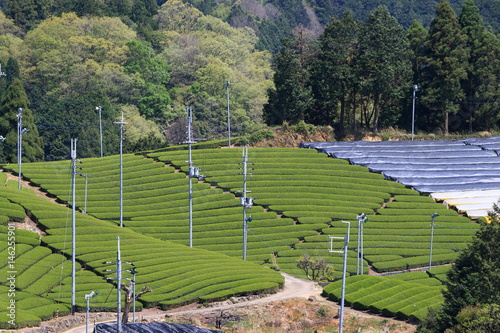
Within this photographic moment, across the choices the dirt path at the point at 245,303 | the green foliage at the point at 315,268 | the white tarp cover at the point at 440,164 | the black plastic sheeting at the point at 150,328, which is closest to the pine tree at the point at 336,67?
the white tarp cover at the point at 440,164

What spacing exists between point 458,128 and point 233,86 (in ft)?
144

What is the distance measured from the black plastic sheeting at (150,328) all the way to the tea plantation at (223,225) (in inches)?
242

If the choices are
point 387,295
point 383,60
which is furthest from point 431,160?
point 387,295

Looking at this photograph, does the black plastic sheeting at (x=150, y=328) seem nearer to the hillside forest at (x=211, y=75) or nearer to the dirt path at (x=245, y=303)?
Result: the dirt path at (x=245, y=303)

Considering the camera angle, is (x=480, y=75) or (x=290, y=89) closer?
(x=290, y=89)

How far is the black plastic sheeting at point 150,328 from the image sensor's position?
43537 millimetres

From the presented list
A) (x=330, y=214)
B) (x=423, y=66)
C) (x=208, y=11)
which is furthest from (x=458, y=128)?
(x=208, y=11)

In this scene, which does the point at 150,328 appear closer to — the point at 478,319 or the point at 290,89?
the point at 478,319

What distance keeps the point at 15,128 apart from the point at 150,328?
5777 cm

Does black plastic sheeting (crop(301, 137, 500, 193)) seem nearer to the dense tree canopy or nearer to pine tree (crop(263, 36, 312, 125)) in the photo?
pine tree (crop(263, 36, 312, 125))

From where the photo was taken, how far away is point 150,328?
44.9m

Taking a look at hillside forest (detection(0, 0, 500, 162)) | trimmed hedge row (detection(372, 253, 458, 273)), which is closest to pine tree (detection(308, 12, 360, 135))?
hillside forest (detection(0, 0, 500, 162))

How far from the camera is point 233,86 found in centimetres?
13712

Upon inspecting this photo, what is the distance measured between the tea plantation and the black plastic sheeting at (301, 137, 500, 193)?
2.21 metres
